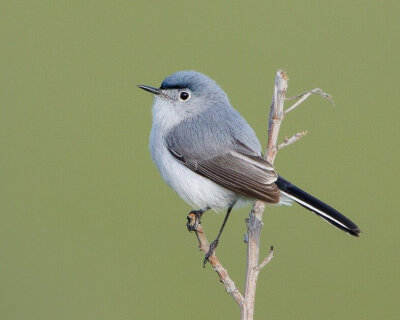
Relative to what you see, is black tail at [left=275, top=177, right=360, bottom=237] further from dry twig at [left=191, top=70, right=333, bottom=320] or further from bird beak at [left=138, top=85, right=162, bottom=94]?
bird beak at [left=138, top=85, right=162, bottom=94]

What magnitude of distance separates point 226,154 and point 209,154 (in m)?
0.08

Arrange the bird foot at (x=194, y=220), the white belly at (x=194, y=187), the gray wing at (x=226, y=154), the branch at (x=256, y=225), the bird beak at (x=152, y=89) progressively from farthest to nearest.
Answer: the bird beak at (x=152, y=89) < the white belly at (x=194, y=187) < the gray wing at (x=226, y=154) < the bird foot at (x=194, y=220) < the branch at (x=256, y=225)

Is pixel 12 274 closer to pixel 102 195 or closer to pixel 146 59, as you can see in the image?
pixel 102 195

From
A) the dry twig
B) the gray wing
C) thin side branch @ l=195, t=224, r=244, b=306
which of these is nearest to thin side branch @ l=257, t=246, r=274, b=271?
the dry twig

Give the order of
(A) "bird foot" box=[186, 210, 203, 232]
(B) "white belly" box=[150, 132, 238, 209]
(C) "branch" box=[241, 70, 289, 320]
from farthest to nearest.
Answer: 1. (B) "white belly" box=[150, 132, 238, 209]
2. (A) "bird foot" box=[186, 210, 203, 232]
3. (C) "branch" box=[241, 70, 289, 320]

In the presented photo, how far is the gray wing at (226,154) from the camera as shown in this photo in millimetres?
3344

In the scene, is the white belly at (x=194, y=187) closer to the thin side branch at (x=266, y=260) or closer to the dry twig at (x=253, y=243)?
the dry twig at (x=253, y=243)

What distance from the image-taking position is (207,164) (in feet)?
11.4

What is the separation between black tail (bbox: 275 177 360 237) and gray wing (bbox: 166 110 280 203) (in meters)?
0.10

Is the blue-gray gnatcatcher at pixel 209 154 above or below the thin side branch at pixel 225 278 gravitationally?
above

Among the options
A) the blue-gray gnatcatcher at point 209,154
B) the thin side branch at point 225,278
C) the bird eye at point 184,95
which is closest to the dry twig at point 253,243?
the thin side branch at point 225,278

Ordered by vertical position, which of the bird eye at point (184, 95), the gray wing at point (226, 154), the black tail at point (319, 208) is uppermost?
the bird eye at point (184, 95)

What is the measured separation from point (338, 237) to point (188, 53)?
211cm

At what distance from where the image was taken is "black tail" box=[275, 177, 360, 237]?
320cm
